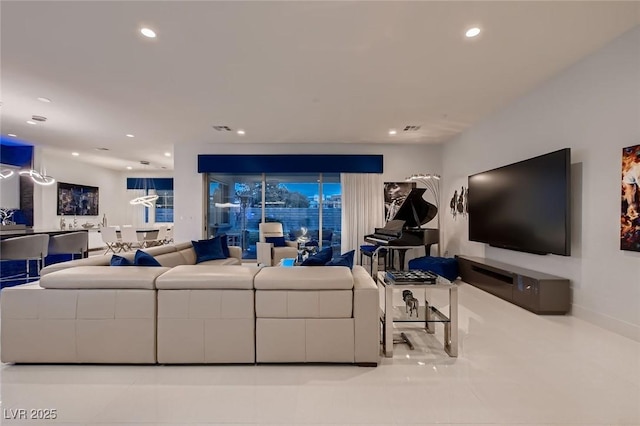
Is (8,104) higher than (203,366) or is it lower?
higher

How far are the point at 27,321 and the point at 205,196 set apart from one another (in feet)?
16.8

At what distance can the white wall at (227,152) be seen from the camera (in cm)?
708

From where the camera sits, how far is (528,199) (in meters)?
3.90

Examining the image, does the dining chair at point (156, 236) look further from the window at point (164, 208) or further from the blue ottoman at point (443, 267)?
the blue ottoman at point (443, 267)

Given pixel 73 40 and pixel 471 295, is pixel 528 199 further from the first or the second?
pixel 73 40

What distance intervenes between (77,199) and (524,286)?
11.6 m

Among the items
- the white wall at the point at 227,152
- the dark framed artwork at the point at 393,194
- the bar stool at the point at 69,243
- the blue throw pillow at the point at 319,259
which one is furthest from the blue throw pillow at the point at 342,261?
the bar stool at the point at 69,243

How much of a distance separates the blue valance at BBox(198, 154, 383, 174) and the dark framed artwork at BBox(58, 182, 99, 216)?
491cm

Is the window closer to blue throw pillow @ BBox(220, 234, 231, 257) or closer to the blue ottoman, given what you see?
blue throw pillow @ BBox(220, 234, 231, 257)

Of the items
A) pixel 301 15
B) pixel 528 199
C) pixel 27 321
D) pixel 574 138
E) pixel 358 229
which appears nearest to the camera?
pixel 27 321

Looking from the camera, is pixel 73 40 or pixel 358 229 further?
pixel 358 229

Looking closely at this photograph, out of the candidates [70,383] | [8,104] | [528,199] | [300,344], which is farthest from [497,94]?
[8,104]

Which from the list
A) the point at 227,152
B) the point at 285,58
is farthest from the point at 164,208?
the point at 285,58

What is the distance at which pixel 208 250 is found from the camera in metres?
4.92
